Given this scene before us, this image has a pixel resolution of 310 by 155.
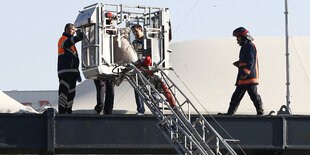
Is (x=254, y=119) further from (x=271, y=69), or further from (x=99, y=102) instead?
Result: (x=271, y=69)

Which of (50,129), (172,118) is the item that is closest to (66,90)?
(50,129)

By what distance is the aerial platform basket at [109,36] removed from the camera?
52.8 feet

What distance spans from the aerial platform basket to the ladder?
1.54ft

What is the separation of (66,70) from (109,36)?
121 cm

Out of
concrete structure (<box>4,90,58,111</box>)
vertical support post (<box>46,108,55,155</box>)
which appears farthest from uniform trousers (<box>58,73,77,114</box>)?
concrete structure (<box>4,90,58,111</box>)

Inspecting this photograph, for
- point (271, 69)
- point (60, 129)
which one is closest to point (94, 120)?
point (60, 129)

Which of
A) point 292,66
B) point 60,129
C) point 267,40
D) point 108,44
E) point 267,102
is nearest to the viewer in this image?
point 60,129

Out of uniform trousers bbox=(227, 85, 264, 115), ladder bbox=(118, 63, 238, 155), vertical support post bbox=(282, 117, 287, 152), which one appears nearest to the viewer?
ladder bbox=(118, 63, 238, 155)

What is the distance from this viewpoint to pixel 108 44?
16.3m

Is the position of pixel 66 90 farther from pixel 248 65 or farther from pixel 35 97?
pixel 35 97

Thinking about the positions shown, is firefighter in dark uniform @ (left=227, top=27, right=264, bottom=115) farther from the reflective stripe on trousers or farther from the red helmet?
the reflective stripe on trousers

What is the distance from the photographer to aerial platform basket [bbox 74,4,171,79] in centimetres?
1609

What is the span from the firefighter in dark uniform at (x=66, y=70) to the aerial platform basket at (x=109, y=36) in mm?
292

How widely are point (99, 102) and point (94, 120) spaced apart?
4.49 feet
